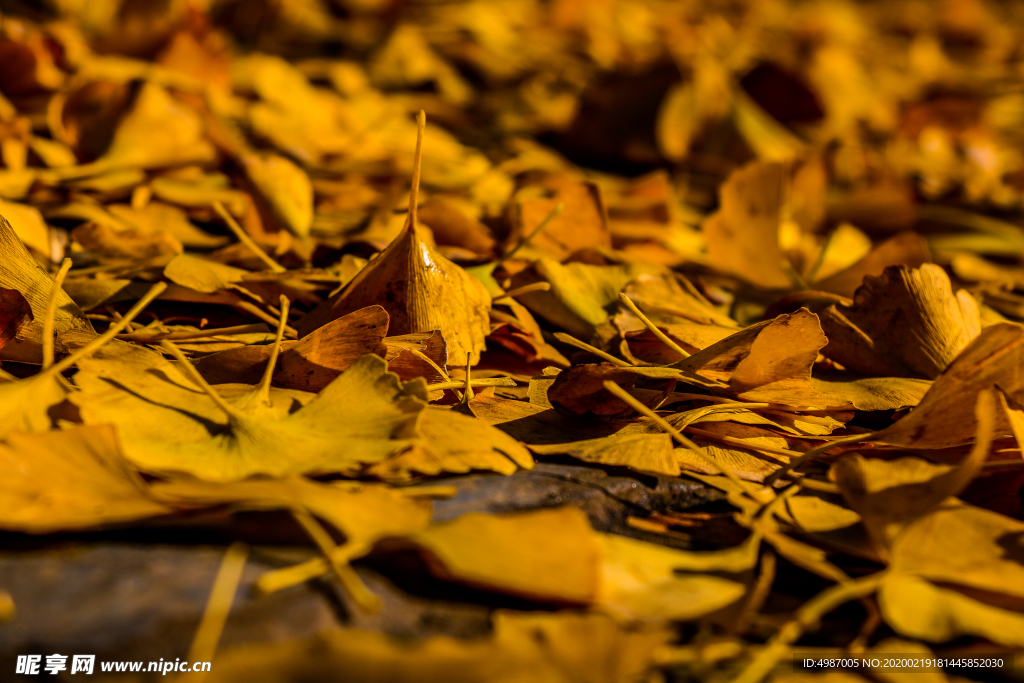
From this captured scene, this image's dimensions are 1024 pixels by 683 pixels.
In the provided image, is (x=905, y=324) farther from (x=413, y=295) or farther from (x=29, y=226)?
(x=29, y=226)

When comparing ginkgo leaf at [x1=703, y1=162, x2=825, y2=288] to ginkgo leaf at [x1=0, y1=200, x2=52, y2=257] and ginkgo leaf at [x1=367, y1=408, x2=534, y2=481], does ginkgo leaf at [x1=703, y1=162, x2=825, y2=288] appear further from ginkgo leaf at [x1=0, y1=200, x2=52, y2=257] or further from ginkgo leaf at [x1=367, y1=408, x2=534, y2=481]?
ginkgo leaf at [x1=0, y1=200, x2=52, y2=257]

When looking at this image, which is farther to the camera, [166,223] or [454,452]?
[166,223]

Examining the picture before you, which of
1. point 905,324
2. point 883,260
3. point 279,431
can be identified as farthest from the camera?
point 883,260

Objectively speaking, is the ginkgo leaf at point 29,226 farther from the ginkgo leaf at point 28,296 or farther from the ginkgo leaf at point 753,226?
the ginkgo leaf at point 753,226

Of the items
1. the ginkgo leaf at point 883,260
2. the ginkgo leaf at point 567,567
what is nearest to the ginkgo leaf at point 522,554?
the ginkgo leaf at point 567,567

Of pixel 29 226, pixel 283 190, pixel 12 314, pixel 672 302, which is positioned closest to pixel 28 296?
pixel 12 314

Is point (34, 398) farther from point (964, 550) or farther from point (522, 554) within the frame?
point (964, 550)

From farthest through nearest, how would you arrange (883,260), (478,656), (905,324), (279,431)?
1. (883,260)
2. (905,324)
3. (279,431)
4. (478,656)

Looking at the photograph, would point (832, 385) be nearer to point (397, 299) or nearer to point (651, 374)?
point (651, 374)
